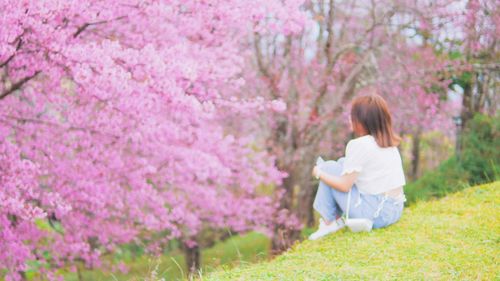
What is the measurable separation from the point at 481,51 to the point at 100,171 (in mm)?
5279

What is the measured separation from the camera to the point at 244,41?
8.89 metres

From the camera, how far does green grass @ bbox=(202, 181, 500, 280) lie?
12.6ft

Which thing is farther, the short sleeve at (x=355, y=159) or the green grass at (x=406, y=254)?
the short sleeve at (x=355, y=159)

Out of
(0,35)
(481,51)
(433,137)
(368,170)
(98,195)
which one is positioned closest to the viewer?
(0,35)

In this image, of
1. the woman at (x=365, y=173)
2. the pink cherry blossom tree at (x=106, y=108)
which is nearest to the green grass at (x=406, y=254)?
the woman at (x=365, y=173)

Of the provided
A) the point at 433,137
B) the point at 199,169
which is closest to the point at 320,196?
the point at 199,169

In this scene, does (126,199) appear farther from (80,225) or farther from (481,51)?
(481,51)

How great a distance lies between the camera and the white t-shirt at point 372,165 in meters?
4.64

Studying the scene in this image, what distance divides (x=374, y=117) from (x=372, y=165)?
13.8 inches

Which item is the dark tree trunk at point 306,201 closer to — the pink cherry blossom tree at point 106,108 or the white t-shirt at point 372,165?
the pink cherry blossom tree at point 106,108

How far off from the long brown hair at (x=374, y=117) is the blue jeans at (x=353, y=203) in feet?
1.06

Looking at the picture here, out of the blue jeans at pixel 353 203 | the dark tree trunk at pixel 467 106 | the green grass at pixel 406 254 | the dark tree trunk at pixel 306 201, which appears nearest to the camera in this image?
the green grass at pixel 406 254

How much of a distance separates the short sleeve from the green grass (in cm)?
51

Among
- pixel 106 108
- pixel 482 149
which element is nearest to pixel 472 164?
pixel 482 149
